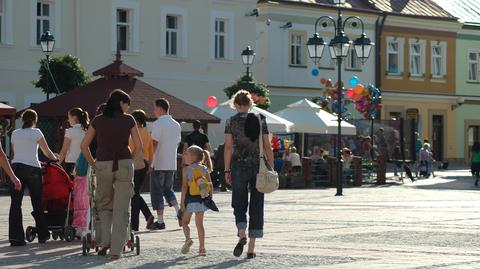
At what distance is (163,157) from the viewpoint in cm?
1966

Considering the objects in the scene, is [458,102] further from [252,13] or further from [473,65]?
[252,13]

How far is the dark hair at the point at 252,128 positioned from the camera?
15.0 meters

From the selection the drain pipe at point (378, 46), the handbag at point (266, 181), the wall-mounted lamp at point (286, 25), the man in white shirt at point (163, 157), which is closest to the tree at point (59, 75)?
the wall-mounted lamp at point (286, 25)

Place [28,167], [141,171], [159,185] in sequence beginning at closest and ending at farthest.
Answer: [28,167] → [141,171] → [159,185]

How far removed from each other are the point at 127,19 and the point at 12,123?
15.2 meters

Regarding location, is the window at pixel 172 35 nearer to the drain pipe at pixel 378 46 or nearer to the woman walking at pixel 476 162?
the woman walking at pixel 476 162

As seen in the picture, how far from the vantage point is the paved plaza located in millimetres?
14164

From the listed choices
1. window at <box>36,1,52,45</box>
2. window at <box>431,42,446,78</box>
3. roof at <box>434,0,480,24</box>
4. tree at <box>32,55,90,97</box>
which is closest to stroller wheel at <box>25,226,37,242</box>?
tree at <box>32,55,90,97</box>

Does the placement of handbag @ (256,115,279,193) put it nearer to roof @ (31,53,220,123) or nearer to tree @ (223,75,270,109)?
roof @ (31,53,220,123)

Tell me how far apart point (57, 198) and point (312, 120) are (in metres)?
24.2

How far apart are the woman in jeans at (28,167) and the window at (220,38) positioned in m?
35.6

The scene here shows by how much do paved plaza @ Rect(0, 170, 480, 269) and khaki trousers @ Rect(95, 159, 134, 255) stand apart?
265 mm

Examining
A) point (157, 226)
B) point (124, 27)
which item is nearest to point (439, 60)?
point (124, 27)

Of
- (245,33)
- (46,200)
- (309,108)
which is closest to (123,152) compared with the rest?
(46,200)
